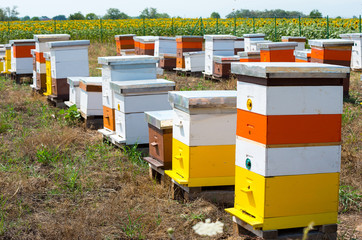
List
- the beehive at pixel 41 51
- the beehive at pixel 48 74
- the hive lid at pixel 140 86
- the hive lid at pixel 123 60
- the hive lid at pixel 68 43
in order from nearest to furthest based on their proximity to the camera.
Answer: the hive lid at pixel 140 86 → the hive lid at pixel 123 60 → the hive lid at pixel 68 43 → the beehive at pixel 48 74 → the beehive at pixel 41 51

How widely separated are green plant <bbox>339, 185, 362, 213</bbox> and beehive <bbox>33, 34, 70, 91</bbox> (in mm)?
6786

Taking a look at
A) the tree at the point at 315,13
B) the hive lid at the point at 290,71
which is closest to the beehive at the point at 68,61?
the hive lid at the point at 290,71

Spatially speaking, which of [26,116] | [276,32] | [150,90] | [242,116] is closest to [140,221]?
[242,116]

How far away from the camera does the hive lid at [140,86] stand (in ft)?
19.2

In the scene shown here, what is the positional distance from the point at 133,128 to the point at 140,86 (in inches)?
20.5

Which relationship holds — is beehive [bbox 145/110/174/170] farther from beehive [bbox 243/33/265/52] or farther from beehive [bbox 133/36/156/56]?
beehive [bbox 133/36/156/56]

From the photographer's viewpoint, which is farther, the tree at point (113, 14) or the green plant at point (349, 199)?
the tree at point (113, 14)

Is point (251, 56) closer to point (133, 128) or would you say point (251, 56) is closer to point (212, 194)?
point (133, 128)

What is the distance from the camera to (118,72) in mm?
6418

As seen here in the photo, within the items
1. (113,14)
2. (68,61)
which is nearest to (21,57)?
(68,61)

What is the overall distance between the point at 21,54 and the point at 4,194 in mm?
7524

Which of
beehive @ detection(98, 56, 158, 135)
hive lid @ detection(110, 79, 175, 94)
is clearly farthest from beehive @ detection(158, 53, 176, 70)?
hive lid @ detection(110, 79, 175, 94)

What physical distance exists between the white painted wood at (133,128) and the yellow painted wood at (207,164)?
1.67m

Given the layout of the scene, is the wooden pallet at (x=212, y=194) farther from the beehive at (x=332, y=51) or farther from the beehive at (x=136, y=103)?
the beehive at (x=332, y=51)
